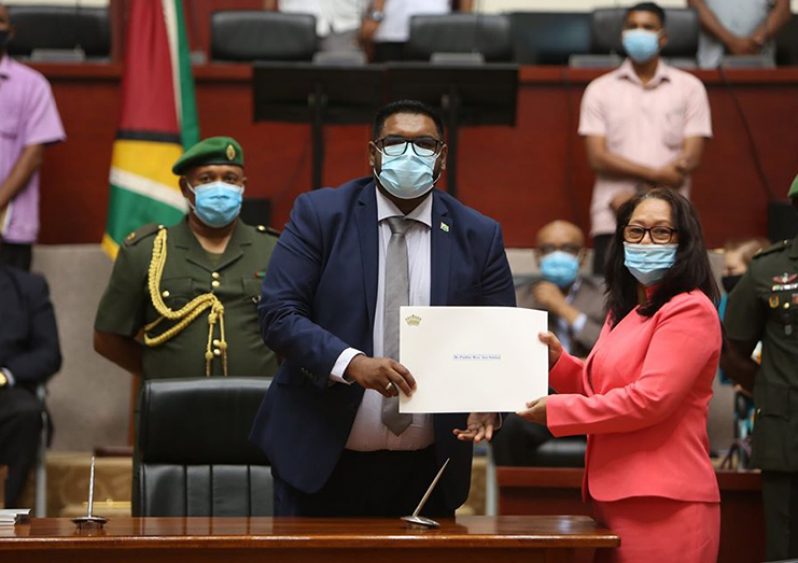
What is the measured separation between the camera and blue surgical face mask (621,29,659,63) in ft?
21.6

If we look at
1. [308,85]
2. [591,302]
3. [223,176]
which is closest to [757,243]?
→ [591,302]

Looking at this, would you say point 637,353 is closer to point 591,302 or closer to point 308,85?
point 591,302

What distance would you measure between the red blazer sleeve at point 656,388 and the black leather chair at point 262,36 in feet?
14.6

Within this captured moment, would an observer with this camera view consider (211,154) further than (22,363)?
No

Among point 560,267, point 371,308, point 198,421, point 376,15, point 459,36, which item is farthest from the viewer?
point 376,15

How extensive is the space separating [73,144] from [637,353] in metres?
4.58

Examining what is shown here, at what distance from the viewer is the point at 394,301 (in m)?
3.24

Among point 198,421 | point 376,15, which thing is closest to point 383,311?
point 198,421

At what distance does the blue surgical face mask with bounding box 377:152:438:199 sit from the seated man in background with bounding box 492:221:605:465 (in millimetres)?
2338

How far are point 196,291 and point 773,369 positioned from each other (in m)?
1.88

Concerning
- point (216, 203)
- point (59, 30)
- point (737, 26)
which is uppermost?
point (737, 26)

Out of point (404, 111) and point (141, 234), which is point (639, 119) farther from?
point (404, 111)

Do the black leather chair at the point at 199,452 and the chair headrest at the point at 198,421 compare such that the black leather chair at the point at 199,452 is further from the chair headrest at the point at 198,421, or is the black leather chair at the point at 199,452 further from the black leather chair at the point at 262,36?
the black leather chair at the point at 262,36

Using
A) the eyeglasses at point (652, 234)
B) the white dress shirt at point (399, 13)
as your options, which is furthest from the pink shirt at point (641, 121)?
the eyeglasses at point (652, 234)
